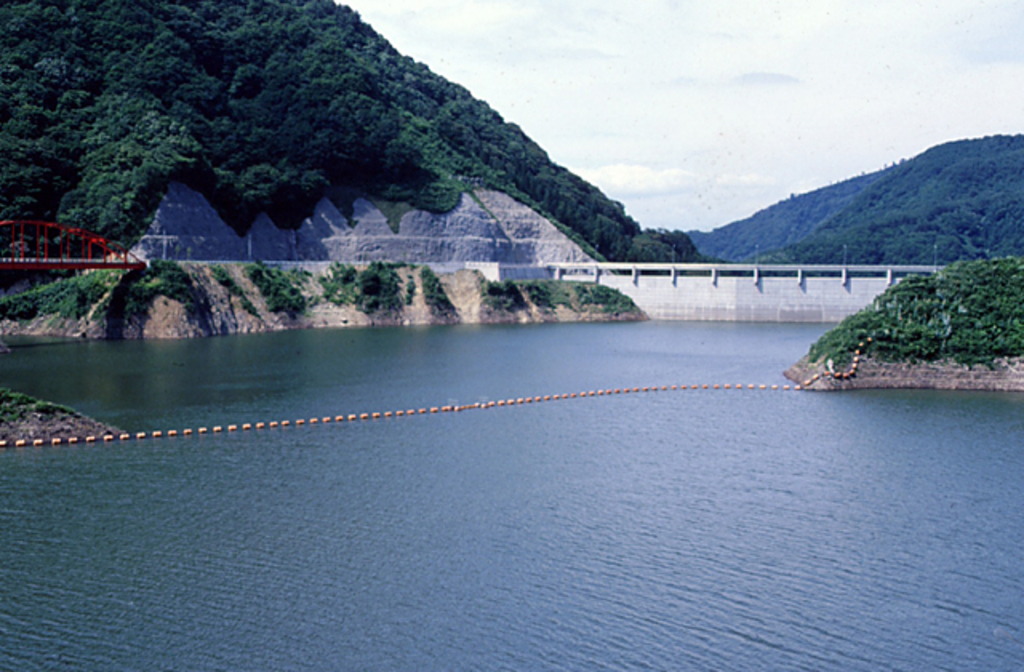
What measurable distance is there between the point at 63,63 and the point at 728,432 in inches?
3545

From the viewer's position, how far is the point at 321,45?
13375cm

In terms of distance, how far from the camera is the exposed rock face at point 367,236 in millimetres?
91562

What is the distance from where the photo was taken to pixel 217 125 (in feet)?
366

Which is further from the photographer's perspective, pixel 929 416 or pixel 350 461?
pixel 929 416

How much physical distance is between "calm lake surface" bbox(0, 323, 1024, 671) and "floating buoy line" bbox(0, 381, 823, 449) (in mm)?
1078

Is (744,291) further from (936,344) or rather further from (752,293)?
(936,344)

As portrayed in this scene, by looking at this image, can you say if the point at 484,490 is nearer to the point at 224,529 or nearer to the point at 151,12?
the point at 224,529

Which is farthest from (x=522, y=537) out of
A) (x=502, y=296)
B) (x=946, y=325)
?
(x=502, y=296)

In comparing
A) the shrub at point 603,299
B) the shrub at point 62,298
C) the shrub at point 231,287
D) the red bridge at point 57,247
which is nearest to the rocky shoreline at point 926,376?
the shrub at point 231,287

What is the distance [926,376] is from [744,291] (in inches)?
2496

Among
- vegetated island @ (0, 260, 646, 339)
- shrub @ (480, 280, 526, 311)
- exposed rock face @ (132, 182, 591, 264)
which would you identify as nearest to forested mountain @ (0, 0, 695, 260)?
exposed rock face @ (132, 182, 591, 264)

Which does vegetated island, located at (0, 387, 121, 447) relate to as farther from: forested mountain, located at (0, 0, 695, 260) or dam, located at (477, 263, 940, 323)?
dam, located at (477, 263, 940, 323)

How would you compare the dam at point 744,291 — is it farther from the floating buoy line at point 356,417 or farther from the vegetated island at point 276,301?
the floating buoy line at point 356,417

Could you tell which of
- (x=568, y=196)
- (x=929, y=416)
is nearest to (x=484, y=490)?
(x=929, y=416)
